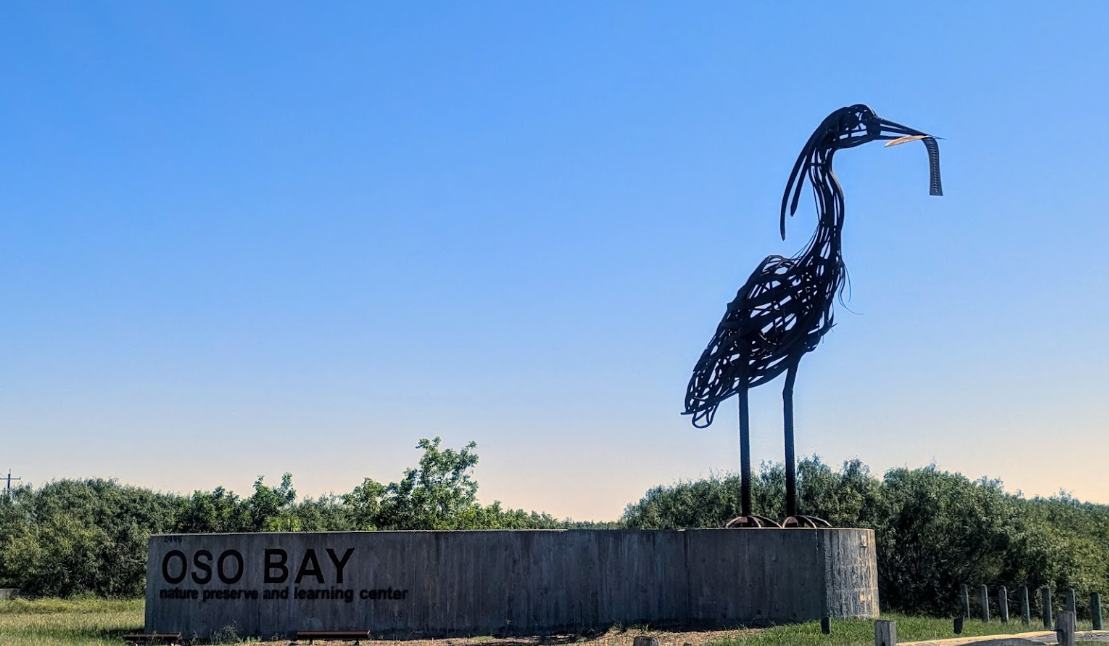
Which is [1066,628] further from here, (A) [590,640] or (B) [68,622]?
(B) [68,622]

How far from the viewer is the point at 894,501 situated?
113ft

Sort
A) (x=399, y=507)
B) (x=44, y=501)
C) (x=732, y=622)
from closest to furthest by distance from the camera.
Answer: (x=732, y=622), (x=399, y=507), (x=44, y=501)

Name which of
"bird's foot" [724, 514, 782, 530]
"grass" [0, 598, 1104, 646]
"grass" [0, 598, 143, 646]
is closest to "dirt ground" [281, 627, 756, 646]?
"grass" [0, 598, 1104, 646]

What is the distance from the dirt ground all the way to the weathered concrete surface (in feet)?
2.06

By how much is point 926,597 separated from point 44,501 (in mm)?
55726

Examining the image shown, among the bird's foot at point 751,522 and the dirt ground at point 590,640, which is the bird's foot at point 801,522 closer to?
the bird's foot at point 751,522

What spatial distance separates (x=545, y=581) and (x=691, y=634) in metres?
3.37

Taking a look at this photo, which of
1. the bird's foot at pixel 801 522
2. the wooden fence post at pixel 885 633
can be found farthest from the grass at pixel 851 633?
the wooden fence post at pixel 885 633

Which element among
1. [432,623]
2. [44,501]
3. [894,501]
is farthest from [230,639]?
[44,501]

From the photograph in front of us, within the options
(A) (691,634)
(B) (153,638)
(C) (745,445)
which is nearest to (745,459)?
(C) (745,445)

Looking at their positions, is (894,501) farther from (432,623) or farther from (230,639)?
(230,639)

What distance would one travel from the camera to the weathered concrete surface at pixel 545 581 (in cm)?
2095

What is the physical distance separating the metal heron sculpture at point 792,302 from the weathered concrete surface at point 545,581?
111 cm

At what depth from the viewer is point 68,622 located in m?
26.9
